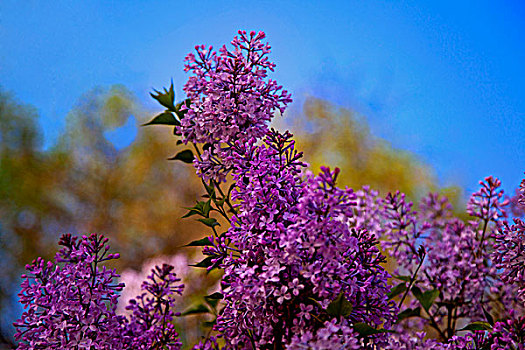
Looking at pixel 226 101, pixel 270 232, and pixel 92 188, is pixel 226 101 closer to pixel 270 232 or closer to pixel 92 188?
pixel 270 232

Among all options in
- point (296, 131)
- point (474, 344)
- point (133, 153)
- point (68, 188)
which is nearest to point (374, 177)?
point (296, 131)

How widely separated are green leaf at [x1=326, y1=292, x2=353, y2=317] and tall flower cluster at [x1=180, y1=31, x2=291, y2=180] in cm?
31

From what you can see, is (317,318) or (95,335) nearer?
(317,318)

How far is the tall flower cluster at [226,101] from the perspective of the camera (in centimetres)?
78

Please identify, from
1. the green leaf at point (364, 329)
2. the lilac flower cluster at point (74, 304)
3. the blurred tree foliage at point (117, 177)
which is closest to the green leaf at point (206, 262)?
the lilac flower cluster at point (74, 304)

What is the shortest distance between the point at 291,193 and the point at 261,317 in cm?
19

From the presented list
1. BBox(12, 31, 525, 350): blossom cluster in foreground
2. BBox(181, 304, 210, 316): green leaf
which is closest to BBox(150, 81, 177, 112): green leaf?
BBox(12, 31, 525, 350): blossom cluster in foreground

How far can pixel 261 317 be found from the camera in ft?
2.16

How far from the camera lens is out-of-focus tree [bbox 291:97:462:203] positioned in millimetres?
5398

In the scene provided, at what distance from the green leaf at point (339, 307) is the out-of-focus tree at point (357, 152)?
4707mm

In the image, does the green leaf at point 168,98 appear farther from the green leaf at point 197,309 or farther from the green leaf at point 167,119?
the green leaf at point 197,309

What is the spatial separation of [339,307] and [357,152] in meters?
5.17

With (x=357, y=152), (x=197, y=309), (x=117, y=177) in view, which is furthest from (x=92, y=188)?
(x=197, y=309)

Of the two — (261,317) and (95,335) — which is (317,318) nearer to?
(261,317)
